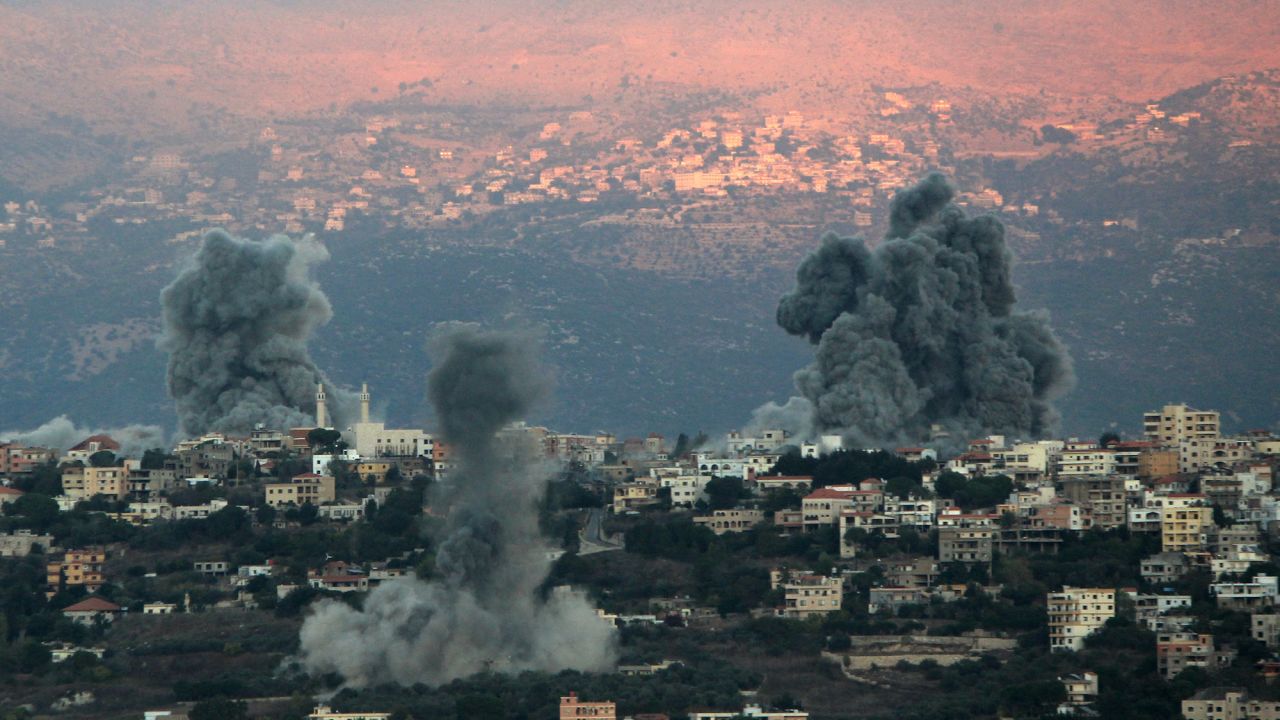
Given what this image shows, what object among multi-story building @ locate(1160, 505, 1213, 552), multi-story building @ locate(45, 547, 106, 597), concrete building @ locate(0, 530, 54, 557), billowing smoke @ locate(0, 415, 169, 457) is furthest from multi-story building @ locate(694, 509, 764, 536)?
billowing smoke @ locate(0, 415, 169, 457)

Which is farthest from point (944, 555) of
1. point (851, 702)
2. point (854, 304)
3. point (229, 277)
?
point (229, 277)

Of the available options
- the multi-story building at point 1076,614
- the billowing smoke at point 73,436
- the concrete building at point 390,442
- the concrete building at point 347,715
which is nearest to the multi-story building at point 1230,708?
the multi-story building at point 1076,614

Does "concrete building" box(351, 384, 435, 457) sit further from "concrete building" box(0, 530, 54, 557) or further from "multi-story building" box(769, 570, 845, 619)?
"multi-story building" box(769, 570, 845, 619)

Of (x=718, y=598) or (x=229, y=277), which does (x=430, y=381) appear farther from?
(x=229, y=277)

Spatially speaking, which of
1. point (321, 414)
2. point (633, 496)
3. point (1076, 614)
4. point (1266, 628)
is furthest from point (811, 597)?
point (321, 414)

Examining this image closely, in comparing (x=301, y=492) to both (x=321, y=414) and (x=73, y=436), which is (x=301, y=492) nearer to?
(x=321, y=414)
